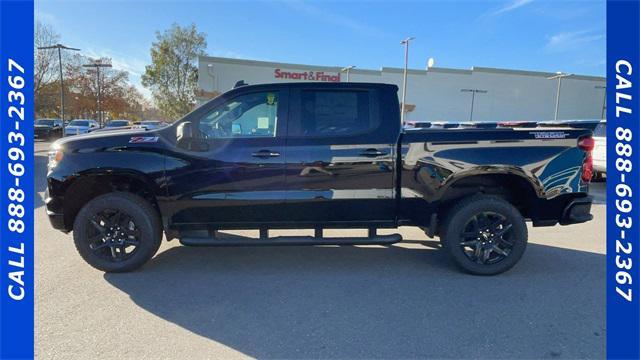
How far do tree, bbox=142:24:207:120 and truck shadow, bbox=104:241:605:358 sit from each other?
32.9m

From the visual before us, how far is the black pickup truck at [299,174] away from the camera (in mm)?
3680

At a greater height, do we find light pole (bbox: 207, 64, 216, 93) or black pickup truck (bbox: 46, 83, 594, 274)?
Answer: light pole (bbox: 207, 64, 216, 93)

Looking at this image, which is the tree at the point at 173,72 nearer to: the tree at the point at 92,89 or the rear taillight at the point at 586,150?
the tree at the point at 92,89

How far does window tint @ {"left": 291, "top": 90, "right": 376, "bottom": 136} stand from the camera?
3770mm

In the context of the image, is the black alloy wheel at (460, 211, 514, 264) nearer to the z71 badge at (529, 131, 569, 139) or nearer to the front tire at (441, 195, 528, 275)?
the front tire at (441, 195, 528, 275)

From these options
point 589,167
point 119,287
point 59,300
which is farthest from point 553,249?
point 59,300

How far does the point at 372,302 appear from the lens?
3260mm

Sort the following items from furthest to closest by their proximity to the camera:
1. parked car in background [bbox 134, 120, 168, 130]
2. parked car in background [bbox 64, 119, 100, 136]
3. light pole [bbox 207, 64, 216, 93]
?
1. light pole [bbox 207, 64, 216, 93]
2. parked car in background [bbox 64, 119, 100, 136]
3. parked car in background [bbox 134, 120, 168, 130]

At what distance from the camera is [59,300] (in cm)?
325

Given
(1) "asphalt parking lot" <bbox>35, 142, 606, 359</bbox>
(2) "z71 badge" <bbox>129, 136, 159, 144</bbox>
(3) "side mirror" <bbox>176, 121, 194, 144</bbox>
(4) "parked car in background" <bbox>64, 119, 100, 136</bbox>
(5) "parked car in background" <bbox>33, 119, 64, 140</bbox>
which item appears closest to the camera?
(1) "asphalt parking lot" <bbox>35, 142, 606, 359</bbox>

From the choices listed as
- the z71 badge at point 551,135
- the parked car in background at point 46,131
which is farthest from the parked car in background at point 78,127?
the z71 badge at point 551,135

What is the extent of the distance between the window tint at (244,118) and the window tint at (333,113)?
285 mm

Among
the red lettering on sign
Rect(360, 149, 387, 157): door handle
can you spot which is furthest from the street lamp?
Rect(360, 149, 387, 157): door handle

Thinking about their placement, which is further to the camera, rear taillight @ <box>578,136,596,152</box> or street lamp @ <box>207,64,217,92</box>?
street lamp @ <box>207,64,217,92</box>
